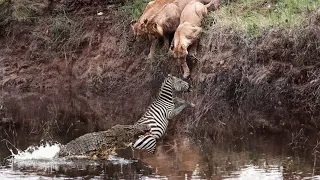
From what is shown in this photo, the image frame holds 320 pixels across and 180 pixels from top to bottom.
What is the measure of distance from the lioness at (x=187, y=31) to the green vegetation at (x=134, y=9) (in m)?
1.90

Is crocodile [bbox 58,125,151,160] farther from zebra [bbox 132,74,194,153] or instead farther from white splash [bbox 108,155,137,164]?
zebra [bbox 132,74,194,153]

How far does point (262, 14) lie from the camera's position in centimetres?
1345

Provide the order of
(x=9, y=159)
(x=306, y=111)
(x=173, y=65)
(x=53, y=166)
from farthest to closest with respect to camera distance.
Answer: (x=173, y=65)
(x=306, y=111)
(x=9, y=159)
(x=53, y=166)

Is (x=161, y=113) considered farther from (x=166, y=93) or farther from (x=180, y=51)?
(x=180, y=51)

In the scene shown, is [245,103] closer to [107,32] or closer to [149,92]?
[149,92]

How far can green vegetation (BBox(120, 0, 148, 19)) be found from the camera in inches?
615

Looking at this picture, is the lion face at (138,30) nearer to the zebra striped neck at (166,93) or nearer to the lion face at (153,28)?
the lion face at (153,28)

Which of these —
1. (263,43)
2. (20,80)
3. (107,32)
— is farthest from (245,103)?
(20,80)

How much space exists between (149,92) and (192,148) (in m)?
3.62

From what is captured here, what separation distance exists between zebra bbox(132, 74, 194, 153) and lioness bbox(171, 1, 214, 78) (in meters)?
1.25

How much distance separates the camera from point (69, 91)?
15867 millimetres

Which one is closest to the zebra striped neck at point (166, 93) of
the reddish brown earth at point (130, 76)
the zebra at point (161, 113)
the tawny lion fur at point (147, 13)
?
the zebra at point (161, 113)

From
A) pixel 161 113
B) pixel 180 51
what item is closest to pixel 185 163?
pixel 161 113

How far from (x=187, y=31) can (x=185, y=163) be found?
4.44 metres
